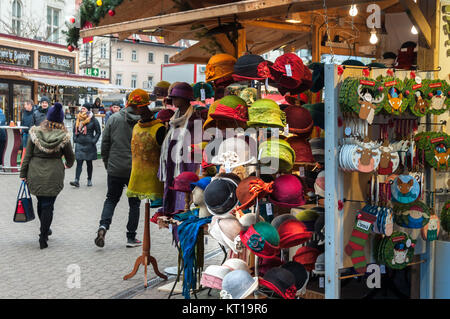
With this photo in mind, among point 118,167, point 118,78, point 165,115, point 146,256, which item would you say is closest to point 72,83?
point 118,167

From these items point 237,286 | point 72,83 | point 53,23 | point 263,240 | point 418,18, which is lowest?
point 237,286

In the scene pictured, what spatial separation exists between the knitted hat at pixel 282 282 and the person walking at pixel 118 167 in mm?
3165

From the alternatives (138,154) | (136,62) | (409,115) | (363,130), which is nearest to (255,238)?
(363,130)

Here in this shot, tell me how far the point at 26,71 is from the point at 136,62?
34.4m

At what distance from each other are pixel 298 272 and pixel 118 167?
339 cm

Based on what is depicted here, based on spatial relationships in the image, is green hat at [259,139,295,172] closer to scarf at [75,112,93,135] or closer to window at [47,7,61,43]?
scarf at [75,112,93,135]

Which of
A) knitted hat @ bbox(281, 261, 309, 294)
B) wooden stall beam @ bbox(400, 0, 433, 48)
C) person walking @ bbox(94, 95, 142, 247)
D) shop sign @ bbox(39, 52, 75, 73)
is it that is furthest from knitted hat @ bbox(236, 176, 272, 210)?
shop sign @ bbox(39, 52, 75, 73)

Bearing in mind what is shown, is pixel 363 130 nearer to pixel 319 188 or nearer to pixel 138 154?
pixel 319 188

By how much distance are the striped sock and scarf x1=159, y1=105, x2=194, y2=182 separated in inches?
75.6

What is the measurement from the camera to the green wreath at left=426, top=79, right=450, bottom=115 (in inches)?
159

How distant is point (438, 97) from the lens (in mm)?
4059

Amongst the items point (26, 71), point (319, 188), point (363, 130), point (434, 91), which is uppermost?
point (26, 71)

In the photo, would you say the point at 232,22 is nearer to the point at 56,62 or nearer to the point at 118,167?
the point at 118,167
